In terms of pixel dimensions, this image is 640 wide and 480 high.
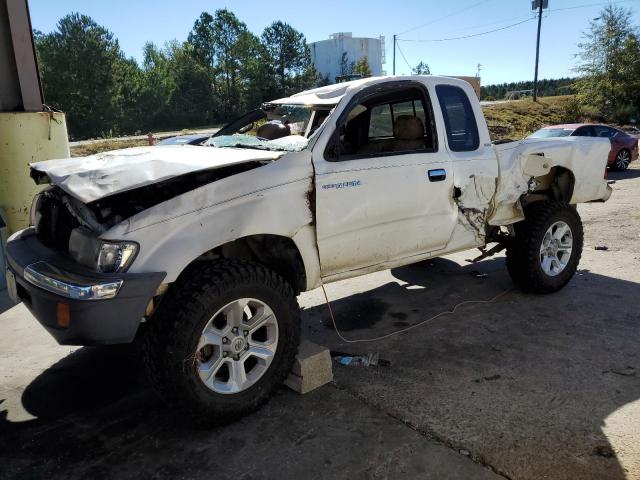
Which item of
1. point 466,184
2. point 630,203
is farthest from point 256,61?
point 466,184

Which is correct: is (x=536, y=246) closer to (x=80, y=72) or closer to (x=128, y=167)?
(x=128, y=167)

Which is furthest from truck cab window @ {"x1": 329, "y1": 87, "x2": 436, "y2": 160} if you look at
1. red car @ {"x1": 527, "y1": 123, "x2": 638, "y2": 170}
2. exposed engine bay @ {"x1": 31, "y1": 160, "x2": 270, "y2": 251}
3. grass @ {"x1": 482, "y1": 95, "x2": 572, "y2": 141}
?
grass @ {"x1": 482, "y1": 95, "x2": 572, "y2": 141}

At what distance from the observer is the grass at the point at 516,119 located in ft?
92.6

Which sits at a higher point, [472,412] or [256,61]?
[256,61]

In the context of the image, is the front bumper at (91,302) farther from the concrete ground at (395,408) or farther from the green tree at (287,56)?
the green tree at (287,56)

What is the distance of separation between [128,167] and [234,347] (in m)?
1.27

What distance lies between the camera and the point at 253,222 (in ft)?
10.1

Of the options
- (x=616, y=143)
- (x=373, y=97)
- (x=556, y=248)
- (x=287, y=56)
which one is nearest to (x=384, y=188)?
(x=373, y=97)

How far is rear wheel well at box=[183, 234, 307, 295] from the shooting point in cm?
334

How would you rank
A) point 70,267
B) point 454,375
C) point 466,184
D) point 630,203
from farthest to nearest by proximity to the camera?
point 630,203
point 466,184
point 454,375
point 70,267

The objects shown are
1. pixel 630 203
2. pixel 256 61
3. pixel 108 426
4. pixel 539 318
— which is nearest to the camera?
pixel 108 426

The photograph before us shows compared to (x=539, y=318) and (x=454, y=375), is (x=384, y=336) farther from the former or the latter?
(x=539, y=318)

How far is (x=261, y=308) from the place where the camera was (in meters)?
3.13

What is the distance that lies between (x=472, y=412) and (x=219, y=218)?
191 centimetres
